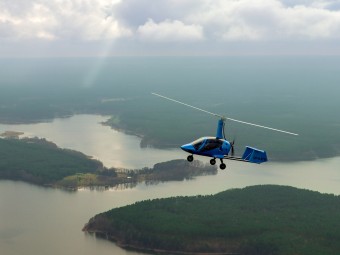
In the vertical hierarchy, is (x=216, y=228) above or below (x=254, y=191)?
below

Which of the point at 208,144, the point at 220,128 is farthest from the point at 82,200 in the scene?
the point at 220,128

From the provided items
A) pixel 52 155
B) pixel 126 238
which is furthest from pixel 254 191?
pixel 52 155

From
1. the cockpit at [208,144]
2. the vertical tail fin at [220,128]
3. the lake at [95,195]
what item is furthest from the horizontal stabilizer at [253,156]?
the lake at [95,195]

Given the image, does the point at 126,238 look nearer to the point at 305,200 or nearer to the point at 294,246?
the point at 294,246

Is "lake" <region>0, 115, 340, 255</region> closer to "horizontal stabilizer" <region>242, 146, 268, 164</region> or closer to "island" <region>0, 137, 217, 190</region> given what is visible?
"island" <region>0, 137, 217, 190</region>

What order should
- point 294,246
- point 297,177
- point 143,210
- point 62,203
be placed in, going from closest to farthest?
point 294,246 < point 143,210 < point 62,203 < point 297,177

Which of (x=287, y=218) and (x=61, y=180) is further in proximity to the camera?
(x=61, y=180)

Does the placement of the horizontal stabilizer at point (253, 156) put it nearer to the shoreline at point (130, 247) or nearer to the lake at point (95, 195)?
the shoreline at point (130, 247)
